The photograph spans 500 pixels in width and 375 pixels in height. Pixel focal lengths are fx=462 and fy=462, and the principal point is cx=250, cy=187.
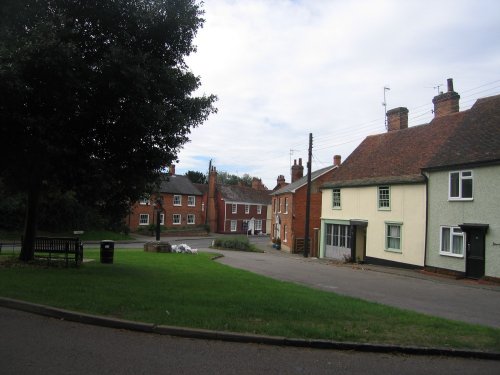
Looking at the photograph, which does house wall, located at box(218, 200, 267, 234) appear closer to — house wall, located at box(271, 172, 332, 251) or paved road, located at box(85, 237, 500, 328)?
house wall, located at box(271, 172, 332, 251)

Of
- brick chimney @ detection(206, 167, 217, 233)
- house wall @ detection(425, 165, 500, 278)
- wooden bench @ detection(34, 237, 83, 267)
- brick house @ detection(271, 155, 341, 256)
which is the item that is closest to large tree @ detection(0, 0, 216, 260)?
wooden bench @ detection(34, 237, 83, 267)

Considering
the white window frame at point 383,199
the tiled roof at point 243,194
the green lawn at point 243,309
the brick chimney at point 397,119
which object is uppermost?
the brick chimney at point 397,119

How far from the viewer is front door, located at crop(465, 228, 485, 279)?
2073 cm

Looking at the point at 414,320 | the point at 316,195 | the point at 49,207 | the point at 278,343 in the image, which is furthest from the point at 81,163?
the point at 316,195

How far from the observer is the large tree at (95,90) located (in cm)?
1098

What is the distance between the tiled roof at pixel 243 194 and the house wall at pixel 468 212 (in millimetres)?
49792

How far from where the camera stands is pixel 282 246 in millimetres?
48812

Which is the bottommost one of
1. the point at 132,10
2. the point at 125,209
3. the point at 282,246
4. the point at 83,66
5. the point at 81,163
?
the point at 282,246

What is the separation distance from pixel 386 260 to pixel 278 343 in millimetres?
22305

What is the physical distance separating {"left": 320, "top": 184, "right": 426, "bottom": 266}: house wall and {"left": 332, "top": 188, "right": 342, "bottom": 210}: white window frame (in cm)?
30

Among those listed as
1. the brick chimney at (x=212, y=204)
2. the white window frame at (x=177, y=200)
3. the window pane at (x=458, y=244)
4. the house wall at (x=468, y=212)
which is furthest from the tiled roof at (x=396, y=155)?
the brick chimney at (x=212, y=204)

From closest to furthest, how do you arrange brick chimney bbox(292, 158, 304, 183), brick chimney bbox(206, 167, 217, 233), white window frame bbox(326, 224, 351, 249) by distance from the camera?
1. white window frame bbox(326, 224, 351, 249)
2. brick chimney bbox(292, 158, 304, 183)
3. brick chimney bbox(206, 167, 217, 233)

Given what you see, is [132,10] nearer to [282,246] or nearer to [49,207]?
[49,207]

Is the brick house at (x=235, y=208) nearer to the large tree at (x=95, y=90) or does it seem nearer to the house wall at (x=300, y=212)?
the house wall at (x=300, y=212)
